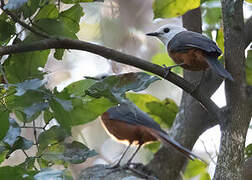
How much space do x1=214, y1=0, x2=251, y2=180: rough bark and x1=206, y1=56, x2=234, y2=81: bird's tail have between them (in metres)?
0.04

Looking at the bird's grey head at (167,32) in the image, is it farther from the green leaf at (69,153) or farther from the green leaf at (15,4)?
the green leaf at (15,4)

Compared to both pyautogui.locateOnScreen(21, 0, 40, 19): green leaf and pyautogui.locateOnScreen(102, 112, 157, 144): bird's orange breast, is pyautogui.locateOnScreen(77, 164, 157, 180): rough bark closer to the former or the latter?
pyautogui.locateOnScreen(102, 112, 157, 144): bird's orange breast

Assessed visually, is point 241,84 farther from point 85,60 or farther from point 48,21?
point 85,60

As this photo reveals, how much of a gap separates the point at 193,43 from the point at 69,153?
3.93 ft

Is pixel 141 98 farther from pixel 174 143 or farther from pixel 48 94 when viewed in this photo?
pixel 48 94

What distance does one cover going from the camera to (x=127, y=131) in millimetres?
3260

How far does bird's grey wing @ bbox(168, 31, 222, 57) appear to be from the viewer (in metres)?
2.11

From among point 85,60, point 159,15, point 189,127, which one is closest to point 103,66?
point 85,60

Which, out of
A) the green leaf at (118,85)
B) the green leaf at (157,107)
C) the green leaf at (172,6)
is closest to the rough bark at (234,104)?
the green leaf at (172,6)

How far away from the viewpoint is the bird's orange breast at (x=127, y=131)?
314 cm

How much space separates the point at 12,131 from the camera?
3.82ft

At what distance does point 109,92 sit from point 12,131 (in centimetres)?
29

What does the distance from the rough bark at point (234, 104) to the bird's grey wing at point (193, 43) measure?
0.38 m

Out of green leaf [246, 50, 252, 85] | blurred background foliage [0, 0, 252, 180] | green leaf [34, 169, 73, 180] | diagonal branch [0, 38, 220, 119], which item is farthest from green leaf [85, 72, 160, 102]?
green leaf [246, 50, 252, 85]
